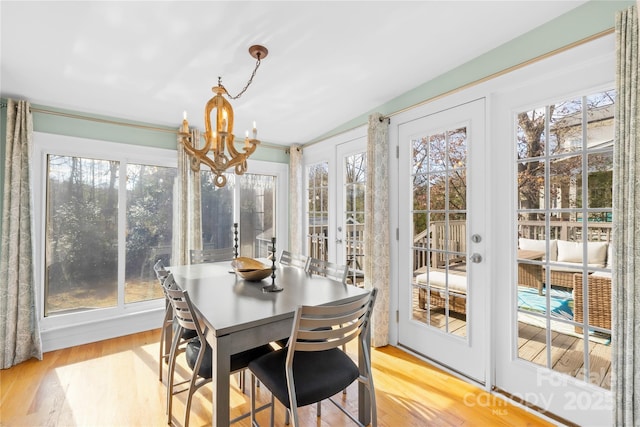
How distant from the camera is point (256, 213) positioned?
14.2 feet

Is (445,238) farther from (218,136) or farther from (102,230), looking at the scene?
(102,230)

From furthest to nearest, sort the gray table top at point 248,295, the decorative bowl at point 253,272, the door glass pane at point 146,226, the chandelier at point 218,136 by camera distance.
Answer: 1. the door glass pane at point 146,226
2. the decorative bowl at point 253,272
3. the chandelier at point 218,136
4. the gray table top at point 248,295

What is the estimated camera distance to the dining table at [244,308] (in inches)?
53.5

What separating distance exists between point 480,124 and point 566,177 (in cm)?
68

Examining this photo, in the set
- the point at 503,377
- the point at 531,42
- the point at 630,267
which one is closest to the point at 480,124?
the point at 531,42

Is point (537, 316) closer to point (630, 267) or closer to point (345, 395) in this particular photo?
point (630, 267)

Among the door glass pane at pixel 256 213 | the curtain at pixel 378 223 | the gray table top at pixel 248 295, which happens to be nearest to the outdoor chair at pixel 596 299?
the gray table top at pixel 248 295

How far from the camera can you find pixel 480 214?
2279 mm

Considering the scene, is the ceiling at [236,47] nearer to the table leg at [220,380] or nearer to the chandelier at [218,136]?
the chandelier at [218,136]

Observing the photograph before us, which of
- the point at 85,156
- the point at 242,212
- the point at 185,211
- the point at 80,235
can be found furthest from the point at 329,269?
the point at 85,156

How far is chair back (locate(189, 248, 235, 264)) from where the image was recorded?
3123 millimetres

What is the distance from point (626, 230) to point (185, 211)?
144 inches

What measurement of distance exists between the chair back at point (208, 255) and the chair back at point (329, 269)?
1.15 metres

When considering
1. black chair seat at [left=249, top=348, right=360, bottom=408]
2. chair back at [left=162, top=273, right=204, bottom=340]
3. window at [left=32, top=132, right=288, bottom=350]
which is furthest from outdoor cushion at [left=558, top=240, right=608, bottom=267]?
window at [left=32, top=132, right=288, bottom=350]
